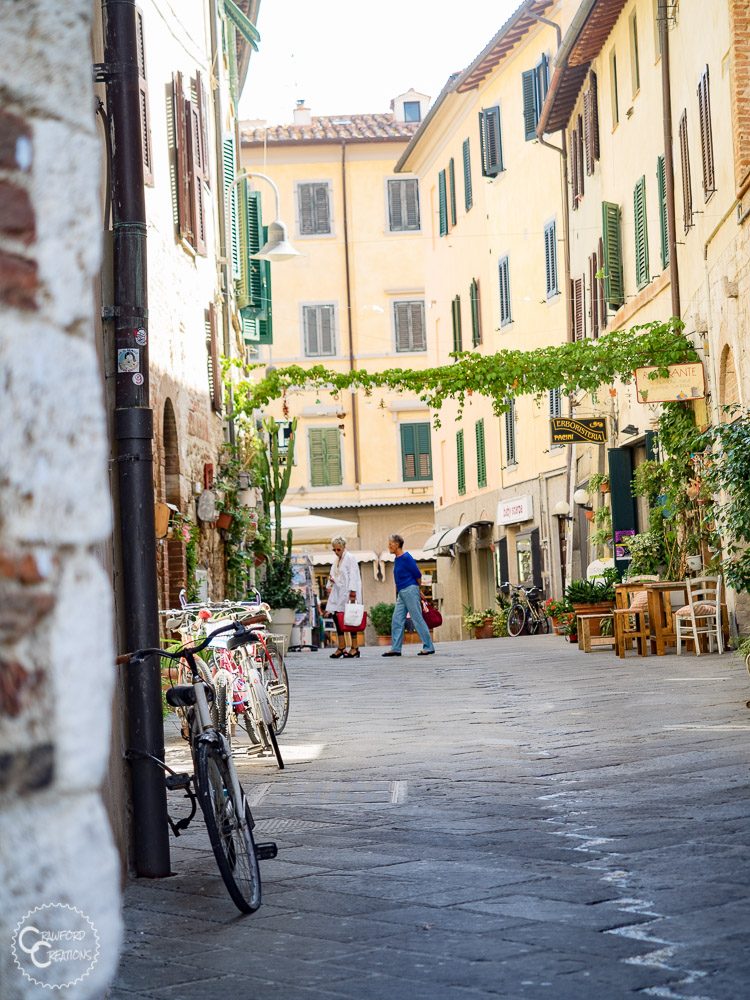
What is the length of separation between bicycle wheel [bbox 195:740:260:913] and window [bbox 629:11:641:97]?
16131 mm

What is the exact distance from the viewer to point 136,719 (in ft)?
18.5

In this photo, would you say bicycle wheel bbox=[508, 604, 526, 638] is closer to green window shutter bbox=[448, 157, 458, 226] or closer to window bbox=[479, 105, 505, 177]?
window bbox=[479, 105, 505, 177]

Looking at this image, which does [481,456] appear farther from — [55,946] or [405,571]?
[55,946]

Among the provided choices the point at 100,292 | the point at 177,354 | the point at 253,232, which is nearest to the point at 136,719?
the point at 100,292

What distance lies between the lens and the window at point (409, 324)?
41812 millimetres

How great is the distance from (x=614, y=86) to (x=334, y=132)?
21.9 metres

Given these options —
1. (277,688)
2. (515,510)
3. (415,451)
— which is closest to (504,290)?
(515,510)

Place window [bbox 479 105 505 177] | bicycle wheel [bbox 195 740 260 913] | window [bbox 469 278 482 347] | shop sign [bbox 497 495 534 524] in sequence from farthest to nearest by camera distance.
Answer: window [bbox 469 278 482 347], window [bbox 479 105 505 177], shop sign [bbox 497 495 534 524], bicycle wheel [bbox 195 740 260 913]

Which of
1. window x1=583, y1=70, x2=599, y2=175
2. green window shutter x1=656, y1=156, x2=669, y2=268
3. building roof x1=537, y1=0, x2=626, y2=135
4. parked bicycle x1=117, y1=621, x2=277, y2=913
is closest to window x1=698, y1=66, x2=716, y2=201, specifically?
green window shutter x1=656, y1=156, x2=669, y2=268

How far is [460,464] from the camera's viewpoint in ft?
118

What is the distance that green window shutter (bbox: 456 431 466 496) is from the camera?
35688 mm

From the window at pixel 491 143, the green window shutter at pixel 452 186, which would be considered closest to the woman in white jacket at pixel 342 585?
the window at pixel 491 143

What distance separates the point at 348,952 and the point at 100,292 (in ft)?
8.31

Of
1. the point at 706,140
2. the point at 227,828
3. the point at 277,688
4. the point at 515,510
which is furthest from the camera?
the point at 515,510
